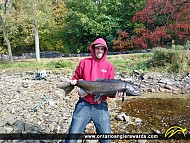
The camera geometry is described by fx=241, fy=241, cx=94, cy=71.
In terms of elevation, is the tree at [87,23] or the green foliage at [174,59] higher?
the tree at [87,23]

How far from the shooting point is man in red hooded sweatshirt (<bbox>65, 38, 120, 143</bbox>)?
3.63 metres

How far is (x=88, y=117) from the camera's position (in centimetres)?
366

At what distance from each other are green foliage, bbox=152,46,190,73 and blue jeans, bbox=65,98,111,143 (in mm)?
9887

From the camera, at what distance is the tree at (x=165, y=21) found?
59.1ft

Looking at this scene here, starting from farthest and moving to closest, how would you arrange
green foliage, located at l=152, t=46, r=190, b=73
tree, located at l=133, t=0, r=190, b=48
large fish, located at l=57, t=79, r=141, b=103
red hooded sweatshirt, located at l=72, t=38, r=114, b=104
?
tree, located at l=133, t=0, r=190, b=48 → green foliage, located at l=152, t=46, r=190, b=73 → red hooded sweatshirt, located at l=72, t=38, r=114, b=104 → large fish, located at l=57, t=79, r=141, b=103

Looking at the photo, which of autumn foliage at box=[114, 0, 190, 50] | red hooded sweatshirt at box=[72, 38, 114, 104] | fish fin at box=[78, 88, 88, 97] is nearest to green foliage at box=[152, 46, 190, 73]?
autumn foliage at box=[114, 0, 190, 50]

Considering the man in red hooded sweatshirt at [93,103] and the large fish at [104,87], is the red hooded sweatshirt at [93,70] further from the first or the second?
the large fish at [104,87]

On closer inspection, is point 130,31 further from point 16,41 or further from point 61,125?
point 61,125

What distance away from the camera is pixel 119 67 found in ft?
48.2

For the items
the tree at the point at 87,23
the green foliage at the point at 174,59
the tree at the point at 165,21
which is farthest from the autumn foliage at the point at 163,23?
the green foliage at the point at 174,59

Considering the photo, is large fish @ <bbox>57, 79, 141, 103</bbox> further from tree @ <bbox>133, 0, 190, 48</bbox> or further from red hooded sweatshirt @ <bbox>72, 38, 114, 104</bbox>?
tree @ <bbox>133, 0, 190, 48</bbox>

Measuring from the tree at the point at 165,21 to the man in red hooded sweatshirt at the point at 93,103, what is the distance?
15.3 m

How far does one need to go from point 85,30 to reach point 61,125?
18.6 metres

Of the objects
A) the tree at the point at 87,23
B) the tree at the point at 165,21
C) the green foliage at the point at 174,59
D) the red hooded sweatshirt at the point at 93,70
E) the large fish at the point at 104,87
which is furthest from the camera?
the tree at the point at 87,23
